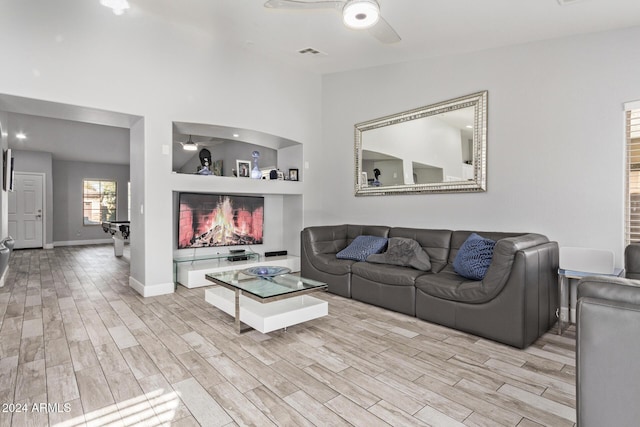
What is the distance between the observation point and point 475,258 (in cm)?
296

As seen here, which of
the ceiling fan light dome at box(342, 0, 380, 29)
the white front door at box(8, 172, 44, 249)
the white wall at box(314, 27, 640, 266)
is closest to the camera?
the ceiling fan light dome at box(342, 0, 380, 29)

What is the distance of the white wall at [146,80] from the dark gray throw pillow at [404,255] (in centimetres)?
255

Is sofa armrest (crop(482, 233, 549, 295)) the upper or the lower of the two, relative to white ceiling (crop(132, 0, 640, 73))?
lower

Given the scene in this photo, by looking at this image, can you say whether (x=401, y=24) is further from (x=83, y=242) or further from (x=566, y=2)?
(x=83, y=242)

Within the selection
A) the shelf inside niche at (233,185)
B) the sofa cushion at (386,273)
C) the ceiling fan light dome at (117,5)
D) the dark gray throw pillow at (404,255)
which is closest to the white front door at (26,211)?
the shelf inside niche at (233,185)

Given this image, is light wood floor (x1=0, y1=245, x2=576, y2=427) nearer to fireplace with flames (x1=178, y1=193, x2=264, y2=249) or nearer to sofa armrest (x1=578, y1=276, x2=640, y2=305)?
sofa armrest (x1=578, y1=276, x2=640, y2=305)

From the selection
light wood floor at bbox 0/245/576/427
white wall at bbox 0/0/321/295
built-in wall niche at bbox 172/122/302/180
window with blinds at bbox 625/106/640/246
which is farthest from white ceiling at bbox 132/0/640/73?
light wood floor at bbox 0/245/576/427

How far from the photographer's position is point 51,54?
11.0ft

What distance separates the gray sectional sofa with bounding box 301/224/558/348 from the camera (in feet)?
8.34

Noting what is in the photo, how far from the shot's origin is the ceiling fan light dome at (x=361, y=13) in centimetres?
212

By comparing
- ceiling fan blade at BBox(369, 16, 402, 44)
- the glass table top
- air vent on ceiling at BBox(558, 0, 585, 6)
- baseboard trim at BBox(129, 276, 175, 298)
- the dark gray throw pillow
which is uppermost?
air vent on ceiling at BBox(558, 0, 585, 6)

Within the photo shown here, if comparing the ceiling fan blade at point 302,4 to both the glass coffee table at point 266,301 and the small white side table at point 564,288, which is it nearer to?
the glass coffee table at point 266,301

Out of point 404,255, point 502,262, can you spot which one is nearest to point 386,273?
point 404,255

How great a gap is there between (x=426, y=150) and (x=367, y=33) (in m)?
1.56
